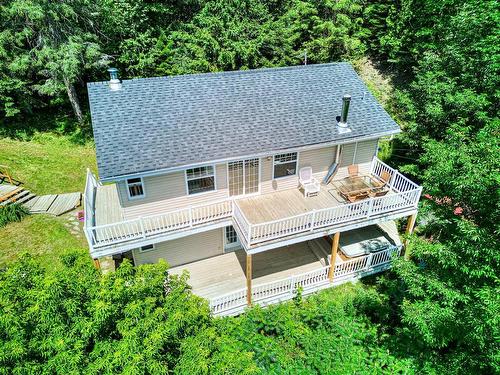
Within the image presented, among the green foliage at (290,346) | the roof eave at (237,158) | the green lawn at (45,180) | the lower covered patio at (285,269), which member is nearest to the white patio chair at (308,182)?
the roof eave at (237,158)

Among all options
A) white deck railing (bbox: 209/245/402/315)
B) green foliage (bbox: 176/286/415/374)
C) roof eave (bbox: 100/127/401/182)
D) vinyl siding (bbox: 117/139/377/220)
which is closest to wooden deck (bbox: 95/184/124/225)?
vinyl siding (bbox: 117/139/377/220)

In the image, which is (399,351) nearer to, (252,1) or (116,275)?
(116,275)

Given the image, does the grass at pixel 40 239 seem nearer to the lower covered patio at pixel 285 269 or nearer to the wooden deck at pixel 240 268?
the wooden deck at pixel 240 268

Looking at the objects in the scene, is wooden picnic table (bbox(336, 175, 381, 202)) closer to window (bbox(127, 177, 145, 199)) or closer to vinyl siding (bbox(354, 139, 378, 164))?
vinyl siding (bbox(354, 139, 378, 164))

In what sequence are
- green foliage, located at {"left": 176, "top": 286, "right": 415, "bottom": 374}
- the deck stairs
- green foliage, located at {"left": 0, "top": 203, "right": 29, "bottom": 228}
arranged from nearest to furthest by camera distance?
green foliage, located at {"left": 176, "top": 286, "right": 415, "bottom": 374} → green foliage, located at {"left": 0, "top": 203, "right": 29, "bottom": 228} → the deck stairs

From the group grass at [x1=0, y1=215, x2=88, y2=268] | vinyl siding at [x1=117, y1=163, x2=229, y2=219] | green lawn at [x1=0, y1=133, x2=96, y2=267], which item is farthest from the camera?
green lawn at [x1=0, y1=133, x2=96, y2=267]

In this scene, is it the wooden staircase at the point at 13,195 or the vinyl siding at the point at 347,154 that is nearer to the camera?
the vinyl siding at the point at 347,154
